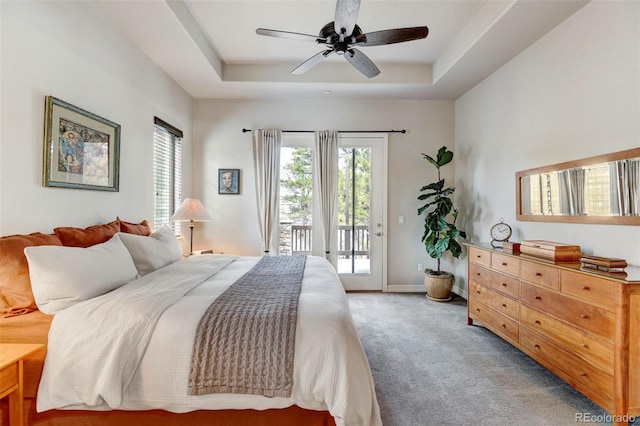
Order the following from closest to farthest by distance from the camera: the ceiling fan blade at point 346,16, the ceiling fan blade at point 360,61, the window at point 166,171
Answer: the ceiling fan blade at point 346,16 < the ceiling fan blade at point 360,61 < the window at point 166,171

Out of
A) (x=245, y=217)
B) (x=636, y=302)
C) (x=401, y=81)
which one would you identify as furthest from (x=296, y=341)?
(x=401, y=81)

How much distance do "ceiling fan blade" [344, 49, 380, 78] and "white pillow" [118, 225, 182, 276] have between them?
2.26 metres

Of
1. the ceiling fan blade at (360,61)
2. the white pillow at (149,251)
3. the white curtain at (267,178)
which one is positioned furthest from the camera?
the white curtain at (267,178)

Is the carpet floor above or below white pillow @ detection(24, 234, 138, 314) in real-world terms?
below

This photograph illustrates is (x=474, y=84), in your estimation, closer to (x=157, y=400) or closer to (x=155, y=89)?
(x=155, y=89)

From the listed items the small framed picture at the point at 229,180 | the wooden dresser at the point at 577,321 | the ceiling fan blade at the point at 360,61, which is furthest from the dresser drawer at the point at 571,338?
the small framed picture at the point at 229,180

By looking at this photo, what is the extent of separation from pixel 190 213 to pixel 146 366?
242 cm

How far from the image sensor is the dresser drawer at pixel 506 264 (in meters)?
2.52

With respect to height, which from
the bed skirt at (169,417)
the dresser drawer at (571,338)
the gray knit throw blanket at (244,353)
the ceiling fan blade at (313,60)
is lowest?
the bed skirt at (169,417)

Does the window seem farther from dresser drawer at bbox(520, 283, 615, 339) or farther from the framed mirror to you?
the framed mirror

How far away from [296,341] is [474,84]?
3.99m

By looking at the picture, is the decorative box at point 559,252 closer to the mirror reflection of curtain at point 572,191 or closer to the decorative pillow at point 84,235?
the mirror reflection of curtain at point 572,191

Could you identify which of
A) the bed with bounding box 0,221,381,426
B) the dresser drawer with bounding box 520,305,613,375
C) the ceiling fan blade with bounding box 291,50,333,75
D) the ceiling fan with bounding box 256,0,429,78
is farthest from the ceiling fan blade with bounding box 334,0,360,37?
the dresser drawer with bounding box 520,305,613,375

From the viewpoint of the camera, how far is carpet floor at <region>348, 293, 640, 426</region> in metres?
1.86
